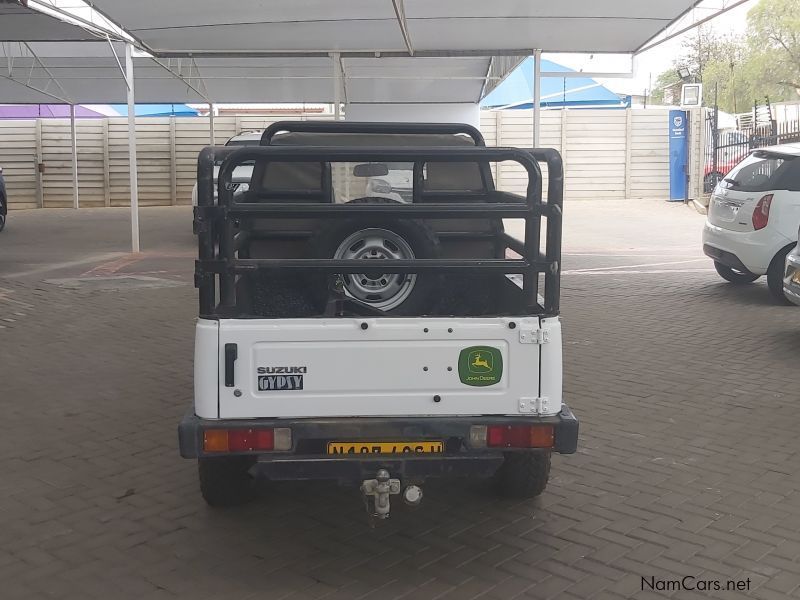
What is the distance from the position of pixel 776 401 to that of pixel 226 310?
4.52 m

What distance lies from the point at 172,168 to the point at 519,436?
85.4ft

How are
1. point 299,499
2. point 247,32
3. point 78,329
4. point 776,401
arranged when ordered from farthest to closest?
point 247,32 → point 78,329 → point 776,401 → point 299,499

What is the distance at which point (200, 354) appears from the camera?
165 inches

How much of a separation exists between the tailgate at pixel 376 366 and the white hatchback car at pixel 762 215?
764cm

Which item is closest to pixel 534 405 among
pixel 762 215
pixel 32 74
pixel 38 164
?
pixel 762 215

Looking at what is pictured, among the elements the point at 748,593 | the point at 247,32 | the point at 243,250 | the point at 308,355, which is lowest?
the point at 748,593

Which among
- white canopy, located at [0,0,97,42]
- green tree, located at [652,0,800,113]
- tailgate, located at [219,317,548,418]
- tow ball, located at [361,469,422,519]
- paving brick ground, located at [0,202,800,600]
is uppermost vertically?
green tree, located at [652,0,800,113]

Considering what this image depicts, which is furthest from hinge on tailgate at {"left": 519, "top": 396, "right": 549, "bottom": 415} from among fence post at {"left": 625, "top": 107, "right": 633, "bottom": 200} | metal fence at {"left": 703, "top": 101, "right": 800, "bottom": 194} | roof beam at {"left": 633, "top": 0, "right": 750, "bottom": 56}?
fence post at {"left": 625, "top": 107, "right": 633, "bottom": 200}

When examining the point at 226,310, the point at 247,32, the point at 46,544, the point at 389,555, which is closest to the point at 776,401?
the point at 389,555

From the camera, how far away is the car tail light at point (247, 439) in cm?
421

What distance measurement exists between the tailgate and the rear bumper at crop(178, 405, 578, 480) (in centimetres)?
5

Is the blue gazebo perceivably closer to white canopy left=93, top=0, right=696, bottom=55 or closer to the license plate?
white canopy left=93, top=0, right=696, bottom=55

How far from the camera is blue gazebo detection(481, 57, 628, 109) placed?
27.4 meters

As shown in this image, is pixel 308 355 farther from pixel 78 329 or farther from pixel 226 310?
pixel 78 329
